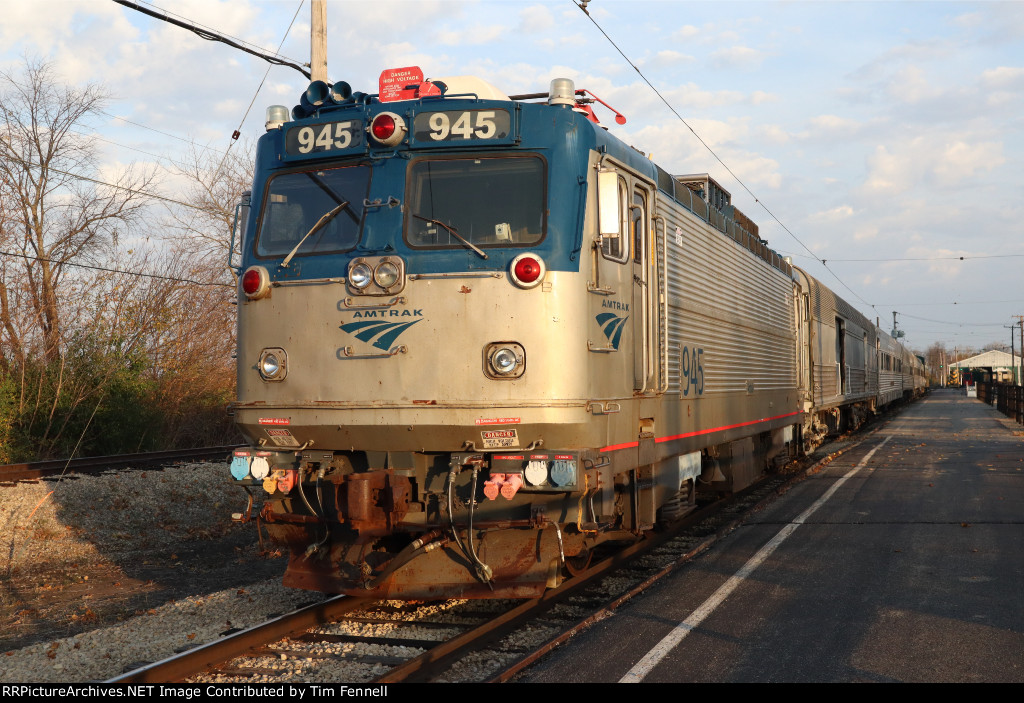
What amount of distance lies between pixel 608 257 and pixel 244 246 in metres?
2.89

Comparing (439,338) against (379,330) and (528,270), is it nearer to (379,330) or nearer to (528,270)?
(379,330)

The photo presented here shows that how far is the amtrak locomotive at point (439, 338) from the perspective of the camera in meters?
6.02

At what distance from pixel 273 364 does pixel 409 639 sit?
2.24m

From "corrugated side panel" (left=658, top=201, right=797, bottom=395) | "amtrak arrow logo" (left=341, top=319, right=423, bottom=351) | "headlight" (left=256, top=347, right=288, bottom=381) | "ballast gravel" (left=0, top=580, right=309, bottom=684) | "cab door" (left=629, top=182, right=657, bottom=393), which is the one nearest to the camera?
"ballast gravel" (left=0, top=580, right=309, bottom=684)

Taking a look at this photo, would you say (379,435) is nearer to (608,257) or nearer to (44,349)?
(608,257)

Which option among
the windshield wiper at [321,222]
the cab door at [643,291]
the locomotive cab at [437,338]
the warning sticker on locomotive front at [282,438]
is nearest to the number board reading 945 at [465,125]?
the locomotive cab at [437,338]

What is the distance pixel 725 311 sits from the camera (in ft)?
34.9

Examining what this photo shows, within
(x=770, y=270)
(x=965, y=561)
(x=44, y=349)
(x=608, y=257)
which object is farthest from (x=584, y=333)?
(x=44, y=349)

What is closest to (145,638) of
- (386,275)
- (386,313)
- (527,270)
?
(386,313)

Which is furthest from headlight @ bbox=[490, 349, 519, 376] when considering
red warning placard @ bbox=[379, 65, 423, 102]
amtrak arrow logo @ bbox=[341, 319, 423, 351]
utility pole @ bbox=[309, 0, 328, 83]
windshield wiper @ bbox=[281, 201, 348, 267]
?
utility pole @ bbox=[309, 0, 328, 83]

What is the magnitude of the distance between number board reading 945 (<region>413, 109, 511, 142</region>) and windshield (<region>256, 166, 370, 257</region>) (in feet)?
1.87

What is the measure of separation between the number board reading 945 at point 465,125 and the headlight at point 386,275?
1.00 m

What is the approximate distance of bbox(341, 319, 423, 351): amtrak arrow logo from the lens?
6160 millimetres

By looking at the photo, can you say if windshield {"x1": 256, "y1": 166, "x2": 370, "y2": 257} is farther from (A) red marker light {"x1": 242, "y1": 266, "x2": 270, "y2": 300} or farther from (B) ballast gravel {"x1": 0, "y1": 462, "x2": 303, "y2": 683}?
(B) ballast gravel {"x1": 0, "y1": 462, "x2": 303, "y2": 683}
